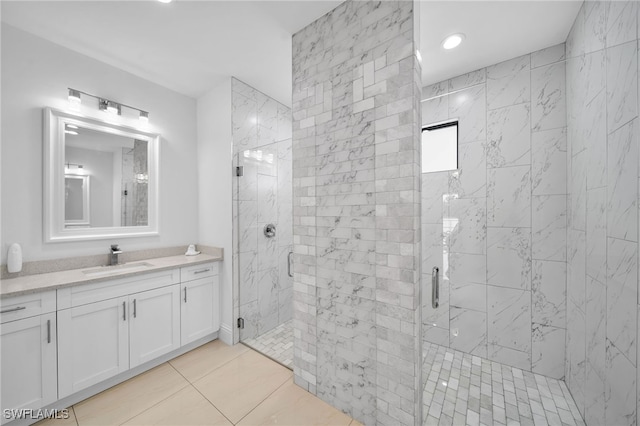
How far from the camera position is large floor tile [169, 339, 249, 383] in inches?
79.0

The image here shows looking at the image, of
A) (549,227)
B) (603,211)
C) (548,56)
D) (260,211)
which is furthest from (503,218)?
(260,211)

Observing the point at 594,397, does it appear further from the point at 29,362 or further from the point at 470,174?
the point at 29,362

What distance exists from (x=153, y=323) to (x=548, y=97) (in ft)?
12.7

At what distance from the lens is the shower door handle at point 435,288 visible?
6.70ft

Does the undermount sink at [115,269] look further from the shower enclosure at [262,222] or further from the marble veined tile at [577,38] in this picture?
the marble veined tile at [577,38]

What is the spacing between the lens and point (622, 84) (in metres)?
1.08

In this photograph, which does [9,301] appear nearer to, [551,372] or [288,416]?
[288,416]

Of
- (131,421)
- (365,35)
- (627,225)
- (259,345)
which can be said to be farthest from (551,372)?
(131,421)

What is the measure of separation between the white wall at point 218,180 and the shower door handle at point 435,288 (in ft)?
6.54

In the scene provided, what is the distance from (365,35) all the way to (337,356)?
214cm

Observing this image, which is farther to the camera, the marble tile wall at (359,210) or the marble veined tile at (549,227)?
the marble veined tile at (549,227)

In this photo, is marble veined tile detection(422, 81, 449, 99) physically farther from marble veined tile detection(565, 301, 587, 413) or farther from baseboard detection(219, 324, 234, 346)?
baseboard detection(219, 324, 234, 346)

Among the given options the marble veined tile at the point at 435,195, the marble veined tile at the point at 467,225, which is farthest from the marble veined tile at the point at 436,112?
the marble veined tile at the point at 467,225

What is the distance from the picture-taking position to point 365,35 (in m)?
1.47
